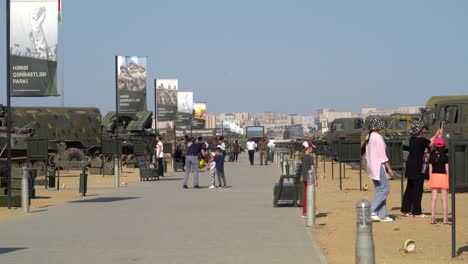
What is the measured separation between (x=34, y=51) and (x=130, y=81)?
1312 centimetres

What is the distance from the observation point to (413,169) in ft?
58.2

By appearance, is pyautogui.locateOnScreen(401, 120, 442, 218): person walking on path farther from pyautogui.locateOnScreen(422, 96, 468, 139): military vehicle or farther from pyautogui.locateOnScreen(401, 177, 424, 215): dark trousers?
pyautogui.locateOnScreen(422, 96, 468, 139): military vehicle

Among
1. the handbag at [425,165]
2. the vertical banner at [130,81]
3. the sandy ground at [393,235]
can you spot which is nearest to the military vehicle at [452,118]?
the sandy ground at [393,235]

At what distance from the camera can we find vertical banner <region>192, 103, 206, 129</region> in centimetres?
6964

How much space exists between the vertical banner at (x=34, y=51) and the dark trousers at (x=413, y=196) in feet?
28.2

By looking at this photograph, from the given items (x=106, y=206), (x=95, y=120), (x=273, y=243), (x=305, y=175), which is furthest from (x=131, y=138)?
(x=273, y=243)

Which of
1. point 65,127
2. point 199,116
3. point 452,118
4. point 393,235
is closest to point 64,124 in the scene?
point 65,127

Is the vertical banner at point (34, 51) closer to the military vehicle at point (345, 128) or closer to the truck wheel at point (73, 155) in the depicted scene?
the truck wheel at point (73, 155)

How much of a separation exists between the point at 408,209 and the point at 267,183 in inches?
580

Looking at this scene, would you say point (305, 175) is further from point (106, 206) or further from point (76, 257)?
point (76, 257)

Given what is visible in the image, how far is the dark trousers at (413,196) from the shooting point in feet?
58.6

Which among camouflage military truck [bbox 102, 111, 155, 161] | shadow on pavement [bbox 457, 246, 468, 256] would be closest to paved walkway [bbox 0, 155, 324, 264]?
shadow on pavement [bbox 457, 246, 468, 256]

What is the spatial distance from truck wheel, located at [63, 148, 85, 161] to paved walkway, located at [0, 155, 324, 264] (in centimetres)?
2267

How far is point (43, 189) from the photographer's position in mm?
30703
